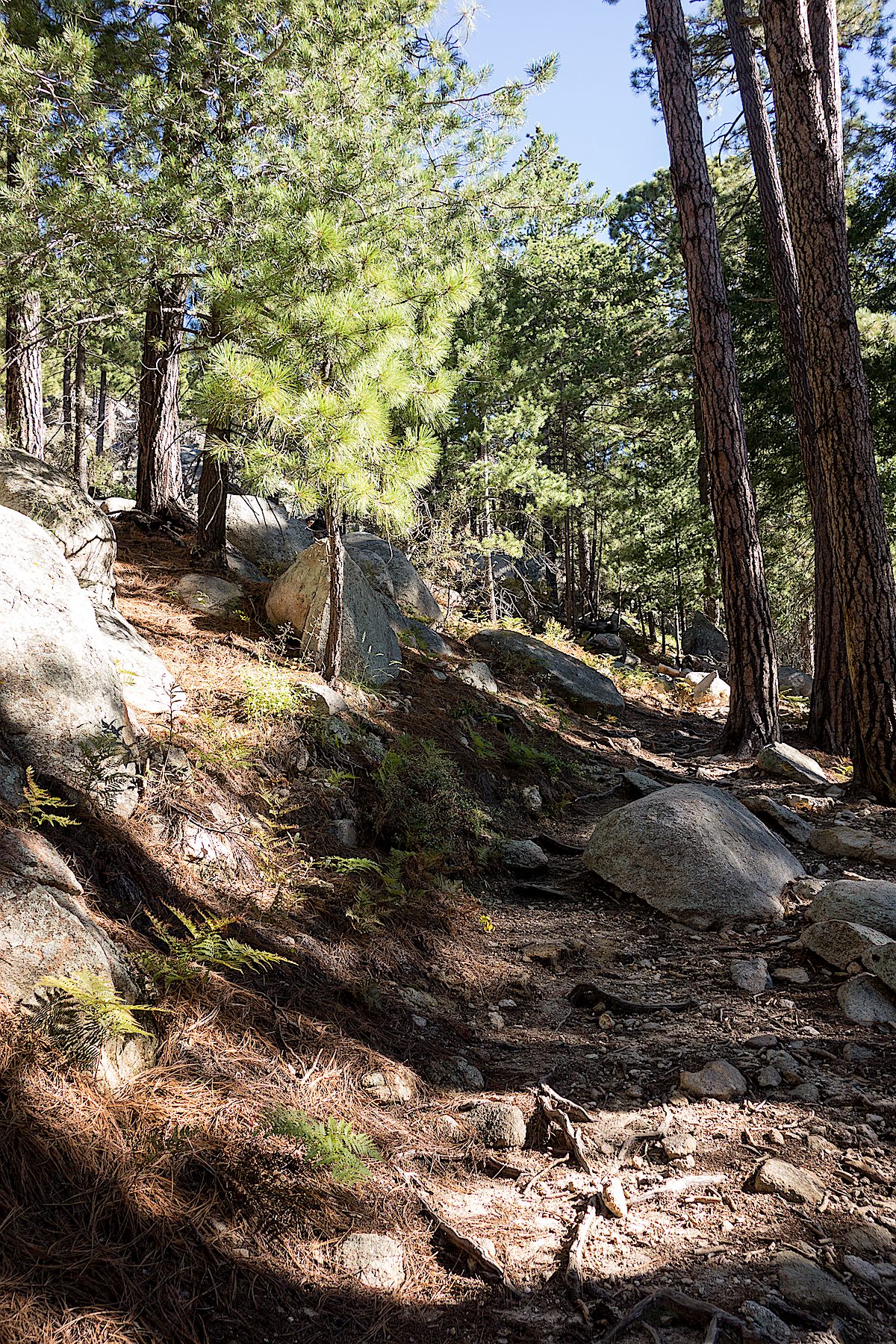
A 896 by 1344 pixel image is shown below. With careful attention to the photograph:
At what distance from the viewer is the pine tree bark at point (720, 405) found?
8562 millimetres

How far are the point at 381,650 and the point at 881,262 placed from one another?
34.6 feet

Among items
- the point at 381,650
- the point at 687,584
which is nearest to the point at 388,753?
the point at 381,650

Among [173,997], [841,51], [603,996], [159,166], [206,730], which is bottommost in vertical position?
[603,996]

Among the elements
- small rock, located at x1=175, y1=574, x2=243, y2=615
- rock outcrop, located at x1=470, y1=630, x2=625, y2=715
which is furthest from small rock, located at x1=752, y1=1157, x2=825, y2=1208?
rock outcrop, located at x1=470, y1=630, x2=625, y2=715

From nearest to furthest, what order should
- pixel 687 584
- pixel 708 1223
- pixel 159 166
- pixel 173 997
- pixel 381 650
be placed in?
pixel 708 1223 → pixel 173 997 → pixel 159 166 → pixel 381 650 → pixel 687 584

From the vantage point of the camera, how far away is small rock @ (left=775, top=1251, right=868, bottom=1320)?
1.83 meters

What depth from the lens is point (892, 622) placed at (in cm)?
657

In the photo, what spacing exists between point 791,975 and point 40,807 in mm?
3492

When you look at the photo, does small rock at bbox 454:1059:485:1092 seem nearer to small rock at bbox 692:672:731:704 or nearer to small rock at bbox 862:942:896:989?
small rock at bbox 862:942:896:989

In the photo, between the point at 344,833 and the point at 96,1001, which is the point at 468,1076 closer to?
the point at 96,1001

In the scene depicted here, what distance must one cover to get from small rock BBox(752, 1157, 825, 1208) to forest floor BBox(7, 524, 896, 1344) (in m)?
0.03

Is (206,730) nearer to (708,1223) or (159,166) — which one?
(708,1223)

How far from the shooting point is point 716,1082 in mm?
2859

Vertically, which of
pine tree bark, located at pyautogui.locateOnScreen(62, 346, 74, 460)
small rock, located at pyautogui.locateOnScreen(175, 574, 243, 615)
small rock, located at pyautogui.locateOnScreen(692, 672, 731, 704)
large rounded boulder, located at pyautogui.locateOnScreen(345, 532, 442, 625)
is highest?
pine tree bark, located at pyautogui.locateOnScreen(62, 346, 74, 460)
